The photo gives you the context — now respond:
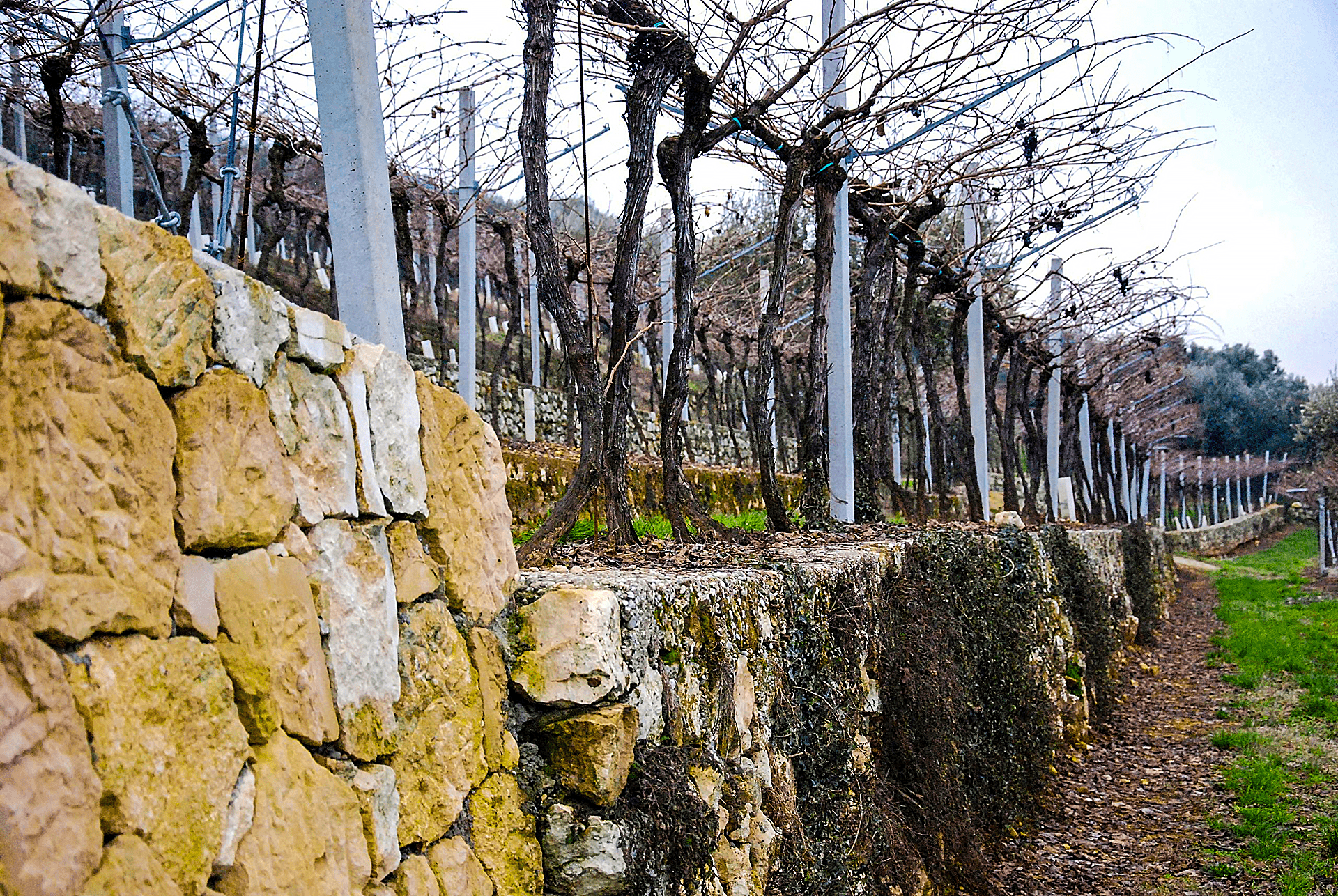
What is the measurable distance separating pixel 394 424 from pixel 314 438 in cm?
32

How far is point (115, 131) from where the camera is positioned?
19.9 feet

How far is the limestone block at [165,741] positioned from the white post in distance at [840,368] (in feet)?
23.0

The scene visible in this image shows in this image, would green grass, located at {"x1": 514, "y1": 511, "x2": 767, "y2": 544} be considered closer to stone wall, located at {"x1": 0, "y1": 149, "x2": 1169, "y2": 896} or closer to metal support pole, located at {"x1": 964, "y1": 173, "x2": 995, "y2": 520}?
stone wall, located at {"x1": 0, "y1": 149, "x2": 1169, "y2": 896}

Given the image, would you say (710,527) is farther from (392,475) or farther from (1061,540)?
(1061,540)

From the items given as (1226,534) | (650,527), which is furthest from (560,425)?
(1226,534)

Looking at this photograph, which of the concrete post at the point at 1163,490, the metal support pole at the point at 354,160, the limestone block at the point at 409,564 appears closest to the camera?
the limestone block at the point at 409,564

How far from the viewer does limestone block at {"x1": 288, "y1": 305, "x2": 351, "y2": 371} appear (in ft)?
6.23

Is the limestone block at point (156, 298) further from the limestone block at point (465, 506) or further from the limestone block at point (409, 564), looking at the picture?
the limestone block at point (465, 506)

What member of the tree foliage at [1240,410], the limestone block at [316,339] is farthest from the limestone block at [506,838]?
the tree foliage at [1240,410]

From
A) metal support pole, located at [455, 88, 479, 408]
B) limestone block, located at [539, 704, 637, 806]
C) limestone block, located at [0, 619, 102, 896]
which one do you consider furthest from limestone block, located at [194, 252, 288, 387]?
metal support pole, located at [455, 88, 479, 408]

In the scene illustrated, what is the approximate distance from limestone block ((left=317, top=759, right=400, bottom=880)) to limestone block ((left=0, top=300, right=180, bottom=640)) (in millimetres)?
556

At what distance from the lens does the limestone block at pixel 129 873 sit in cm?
126

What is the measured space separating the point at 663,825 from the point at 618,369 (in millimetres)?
2561

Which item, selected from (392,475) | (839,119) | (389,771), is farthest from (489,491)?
(839,119)
